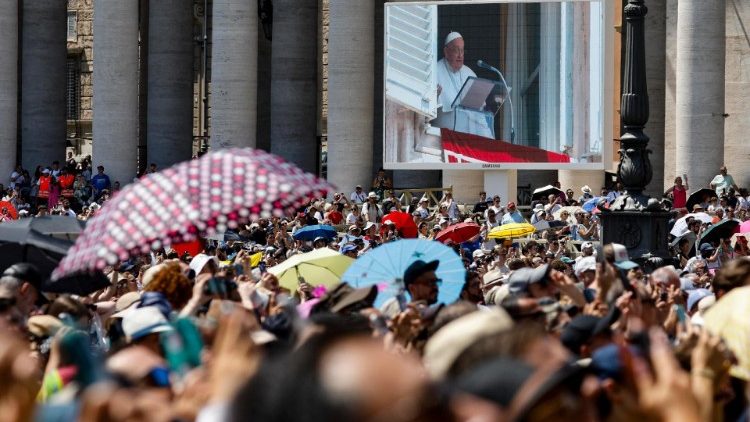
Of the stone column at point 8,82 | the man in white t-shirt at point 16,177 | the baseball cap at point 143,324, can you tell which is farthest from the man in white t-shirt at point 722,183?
the baseball cap at point 143,324

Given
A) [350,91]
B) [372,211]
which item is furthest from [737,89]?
[372,211]

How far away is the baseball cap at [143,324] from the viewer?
9516 millimetres

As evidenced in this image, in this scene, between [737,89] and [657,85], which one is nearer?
[737,89]

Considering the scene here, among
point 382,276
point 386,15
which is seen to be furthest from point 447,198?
point 382,276

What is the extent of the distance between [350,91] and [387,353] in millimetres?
45484

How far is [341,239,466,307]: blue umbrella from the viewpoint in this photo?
14594mm

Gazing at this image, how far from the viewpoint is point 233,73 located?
51781 millimetres

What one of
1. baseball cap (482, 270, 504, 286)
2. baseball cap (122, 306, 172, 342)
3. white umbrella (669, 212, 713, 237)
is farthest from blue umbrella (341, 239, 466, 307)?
white umbrella (669, 212, 713, 237)

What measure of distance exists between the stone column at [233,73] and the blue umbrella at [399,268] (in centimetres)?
3590

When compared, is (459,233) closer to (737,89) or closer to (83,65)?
(737,89)

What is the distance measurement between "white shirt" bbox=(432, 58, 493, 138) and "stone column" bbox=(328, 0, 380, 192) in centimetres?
612

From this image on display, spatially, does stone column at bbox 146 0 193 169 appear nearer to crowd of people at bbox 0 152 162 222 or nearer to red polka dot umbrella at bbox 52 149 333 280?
crowd of people at bbox 0 152 162 222

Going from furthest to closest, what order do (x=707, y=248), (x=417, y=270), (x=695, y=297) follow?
(x=707, y=248), (x=695, y=297), (x=417, y=270)

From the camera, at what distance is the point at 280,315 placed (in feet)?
36.4
